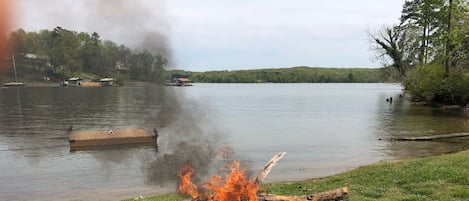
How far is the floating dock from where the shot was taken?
2674 cm

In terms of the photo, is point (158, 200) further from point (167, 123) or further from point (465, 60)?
point (465, 60)

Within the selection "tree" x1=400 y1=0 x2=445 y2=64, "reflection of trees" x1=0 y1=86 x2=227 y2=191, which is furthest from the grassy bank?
"tree" x1=400 y1=0 x2=445 y2=64

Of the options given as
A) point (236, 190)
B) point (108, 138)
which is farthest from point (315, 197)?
point (108, 138)

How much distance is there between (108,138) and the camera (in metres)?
27.3

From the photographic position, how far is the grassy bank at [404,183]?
10.2 meters

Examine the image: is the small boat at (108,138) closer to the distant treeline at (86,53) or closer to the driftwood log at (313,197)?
the distant treeline at (86,53)

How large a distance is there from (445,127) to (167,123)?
23054 millimetres

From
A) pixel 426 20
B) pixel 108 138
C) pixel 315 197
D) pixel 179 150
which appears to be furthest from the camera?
pixel 426 20

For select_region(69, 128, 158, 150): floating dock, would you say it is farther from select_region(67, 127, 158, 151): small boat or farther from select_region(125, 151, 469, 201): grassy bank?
select_region(125, 151, 469, 201): grassy bank

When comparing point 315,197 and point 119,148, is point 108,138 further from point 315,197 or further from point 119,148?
point 315,197

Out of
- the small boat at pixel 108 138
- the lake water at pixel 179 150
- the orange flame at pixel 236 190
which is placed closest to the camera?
the orange flame at pixel 236 190

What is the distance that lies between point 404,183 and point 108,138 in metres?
20.4

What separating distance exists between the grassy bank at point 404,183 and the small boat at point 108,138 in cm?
1525

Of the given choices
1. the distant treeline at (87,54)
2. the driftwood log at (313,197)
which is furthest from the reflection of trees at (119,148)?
the driftwood log at (313,197)
